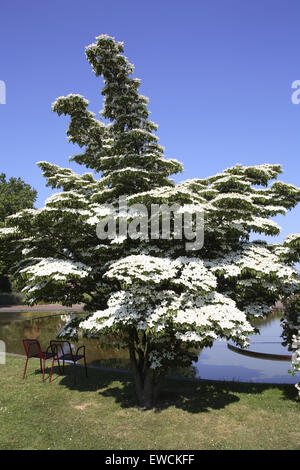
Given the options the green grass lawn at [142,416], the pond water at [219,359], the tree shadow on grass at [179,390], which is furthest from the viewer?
the pond water at [219,359]

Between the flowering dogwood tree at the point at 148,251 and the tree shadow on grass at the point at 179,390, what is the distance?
0.83 m

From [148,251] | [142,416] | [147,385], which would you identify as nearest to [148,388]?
[147,385]

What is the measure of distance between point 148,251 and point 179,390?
17.2ft

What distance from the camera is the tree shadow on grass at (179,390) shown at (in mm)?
9961

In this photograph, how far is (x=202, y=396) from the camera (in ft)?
34.6

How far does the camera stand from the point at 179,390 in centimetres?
1116

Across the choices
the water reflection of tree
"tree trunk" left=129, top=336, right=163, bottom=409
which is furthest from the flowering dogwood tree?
the water reflection of tree

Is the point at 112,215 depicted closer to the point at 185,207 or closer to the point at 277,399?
the point at 185,207

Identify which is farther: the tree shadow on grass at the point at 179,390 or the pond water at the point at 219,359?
the pond water at the point at 219,359

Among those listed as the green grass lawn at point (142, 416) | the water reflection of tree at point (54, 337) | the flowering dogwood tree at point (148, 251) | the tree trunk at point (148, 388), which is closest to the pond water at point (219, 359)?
the water reflection of tree at point (54, 337)

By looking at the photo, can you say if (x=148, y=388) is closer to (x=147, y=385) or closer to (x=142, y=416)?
(x=147, y=385)

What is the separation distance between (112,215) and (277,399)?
317 inches

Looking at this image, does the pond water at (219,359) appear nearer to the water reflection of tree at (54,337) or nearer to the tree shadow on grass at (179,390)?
the water reflection of tree at (54,337)
